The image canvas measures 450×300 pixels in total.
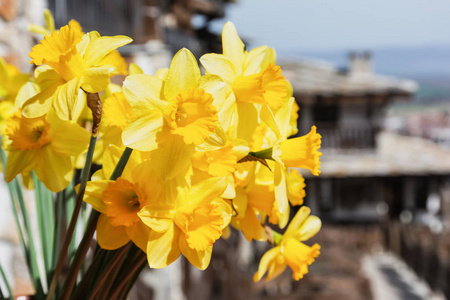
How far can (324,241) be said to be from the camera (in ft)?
23.3

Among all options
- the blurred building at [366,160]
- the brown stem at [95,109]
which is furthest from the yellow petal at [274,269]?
the blurred building at [366,160]

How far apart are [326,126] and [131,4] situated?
8.26 metres

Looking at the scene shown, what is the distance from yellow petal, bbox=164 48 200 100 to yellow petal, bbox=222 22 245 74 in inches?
3.1

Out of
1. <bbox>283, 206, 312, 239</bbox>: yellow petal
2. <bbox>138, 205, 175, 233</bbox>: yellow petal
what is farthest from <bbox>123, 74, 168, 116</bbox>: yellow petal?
<bbox>283, 206, 312, 239</bbox>: yellow petal

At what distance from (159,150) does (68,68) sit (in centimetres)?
14

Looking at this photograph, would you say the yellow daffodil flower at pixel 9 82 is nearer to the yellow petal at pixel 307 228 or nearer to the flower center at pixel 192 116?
the flower center at pixel 192 116

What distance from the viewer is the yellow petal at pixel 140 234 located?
0.53 m

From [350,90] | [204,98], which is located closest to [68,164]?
[204,98]

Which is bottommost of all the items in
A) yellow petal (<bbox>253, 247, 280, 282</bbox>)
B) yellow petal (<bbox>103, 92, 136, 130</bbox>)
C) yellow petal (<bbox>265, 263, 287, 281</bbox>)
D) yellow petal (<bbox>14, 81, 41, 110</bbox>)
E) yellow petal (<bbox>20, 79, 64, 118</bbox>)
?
yellow petal (<bbox>265, 263, 287, 281</bbox>)

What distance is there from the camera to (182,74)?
0.52m

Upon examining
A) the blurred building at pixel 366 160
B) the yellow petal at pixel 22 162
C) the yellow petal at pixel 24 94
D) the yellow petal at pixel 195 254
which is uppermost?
the yellow petal at pixel 24 94

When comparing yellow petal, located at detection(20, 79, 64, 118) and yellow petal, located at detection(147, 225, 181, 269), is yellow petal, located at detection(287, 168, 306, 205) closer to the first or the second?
yellow petal, located at detection(147, 225, 181, 269)

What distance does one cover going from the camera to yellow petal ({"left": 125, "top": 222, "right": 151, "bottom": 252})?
1.73 feet

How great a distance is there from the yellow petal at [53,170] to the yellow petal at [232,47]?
238mm
